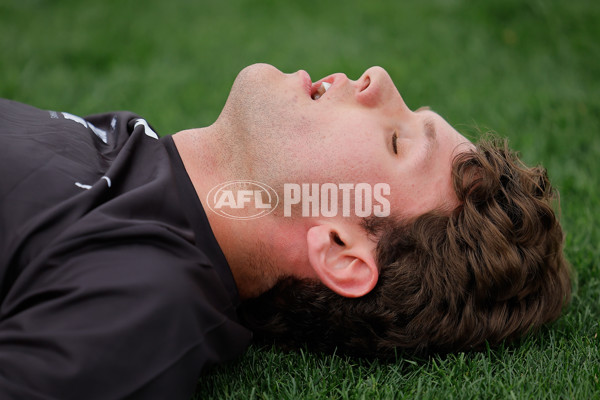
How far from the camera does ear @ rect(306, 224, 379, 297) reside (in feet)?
7.61

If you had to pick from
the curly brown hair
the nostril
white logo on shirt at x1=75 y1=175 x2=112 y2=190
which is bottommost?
the curly brown hair

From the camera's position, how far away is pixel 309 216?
2340 millimetres

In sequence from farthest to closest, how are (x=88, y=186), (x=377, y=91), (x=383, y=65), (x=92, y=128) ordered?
1. (x=383, y=65)
2. (x=92, y=128)
3. (x=377, y=91)
4. (x=88, y=186)

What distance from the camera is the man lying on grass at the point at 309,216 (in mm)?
2074

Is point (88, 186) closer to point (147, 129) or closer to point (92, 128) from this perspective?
point (147, 129)

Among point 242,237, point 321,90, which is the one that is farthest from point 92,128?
point 321,90

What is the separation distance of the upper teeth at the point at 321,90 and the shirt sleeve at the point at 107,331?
1.04 meters

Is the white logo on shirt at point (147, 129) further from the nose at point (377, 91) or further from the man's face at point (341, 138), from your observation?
the nose at point (377, 91)

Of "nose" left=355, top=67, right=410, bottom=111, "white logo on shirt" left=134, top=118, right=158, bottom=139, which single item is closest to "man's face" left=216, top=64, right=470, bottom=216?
"nose" left=355, top=67, right=410, bottom=111

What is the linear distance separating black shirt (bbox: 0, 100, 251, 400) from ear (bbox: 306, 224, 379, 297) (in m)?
0.36

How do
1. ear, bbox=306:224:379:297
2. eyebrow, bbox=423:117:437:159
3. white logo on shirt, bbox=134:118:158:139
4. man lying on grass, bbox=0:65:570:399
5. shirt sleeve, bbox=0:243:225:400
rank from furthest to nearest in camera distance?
white logo on shirt, bbox=134:118:158:139, eyebrow, bbox=423:117:437:159, ear, bbox=306:224:379:297, man lying on grass, bbox=0:65:570:399, shirt sleeve, bbox=0:243:225:400

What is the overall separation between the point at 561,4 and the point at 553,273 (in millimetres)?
4675

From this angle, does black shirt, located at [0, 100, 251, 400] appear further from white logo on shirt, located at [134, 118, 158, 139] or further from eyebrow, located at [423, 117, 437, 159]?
eyebrow, located at [423, 117, 437, 159]

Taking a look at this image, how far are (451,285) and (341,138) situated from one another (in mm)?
732
